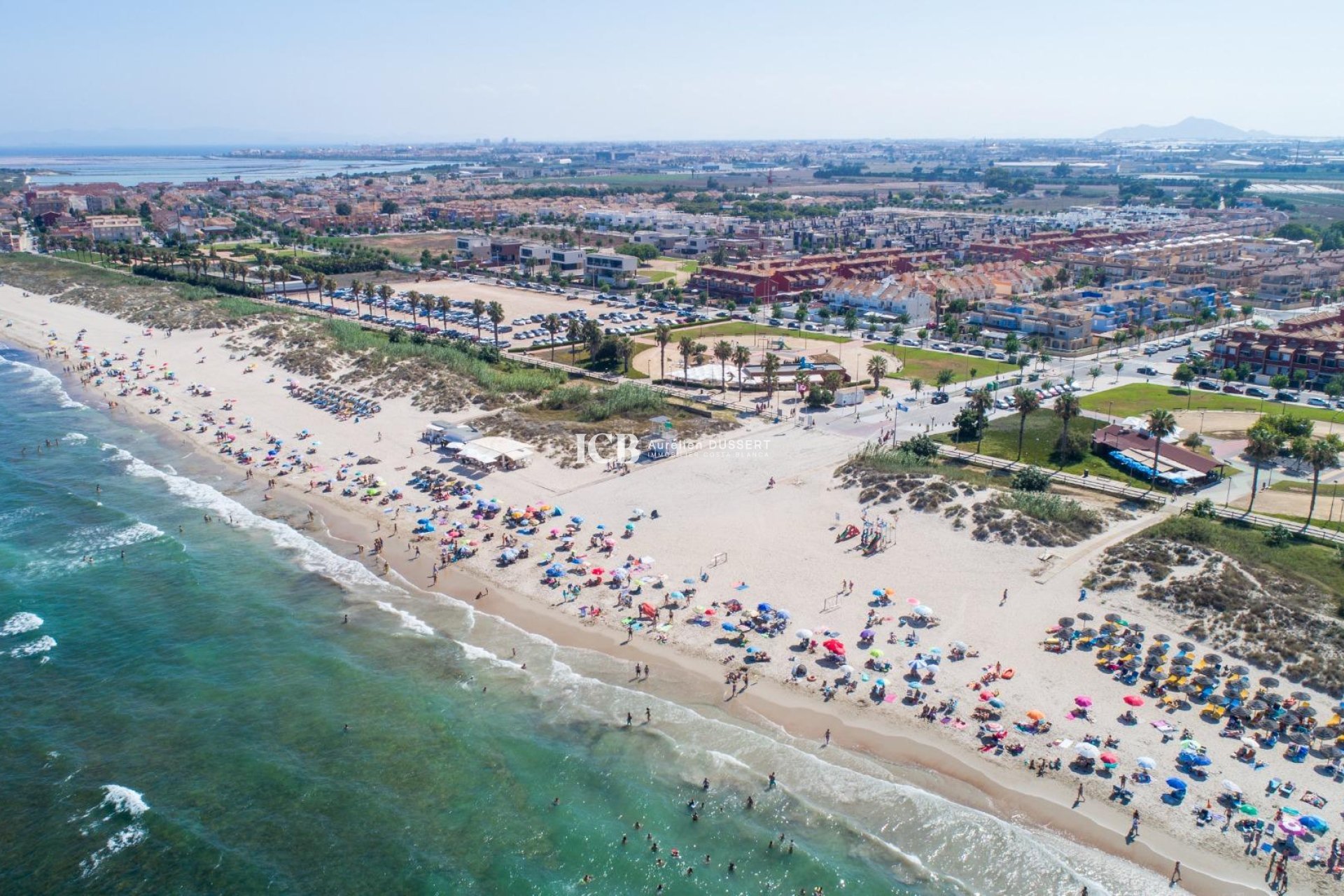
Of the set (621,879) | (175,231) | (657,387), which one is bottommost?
(621,879)

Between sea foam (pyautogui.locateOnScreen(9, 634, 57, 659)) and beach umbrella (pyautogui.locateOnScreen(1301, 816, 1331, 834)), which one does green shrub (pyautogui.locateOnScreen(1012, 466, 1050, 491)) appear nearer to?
beach umbrella (pyautogui.locateOnScreen(1301, 816, 1331, 834))

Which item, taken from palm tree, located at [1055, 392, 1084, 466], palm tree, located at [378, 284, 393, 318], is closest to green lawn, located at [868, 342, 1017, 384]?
palm tree, located at [1055, 392, 1084, 466]

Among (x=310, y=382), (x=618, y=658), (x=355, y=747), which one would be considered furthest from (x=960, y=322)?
(x=355, y=747)

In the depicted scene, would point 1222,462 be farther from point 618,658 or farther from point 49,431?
point 49,431

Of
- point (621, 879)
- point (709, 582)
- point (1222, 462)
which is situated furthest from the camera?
point (1222, 462)

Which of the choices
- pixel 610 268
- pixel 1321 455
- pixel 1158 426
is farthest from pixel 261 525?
pixel 610 268
